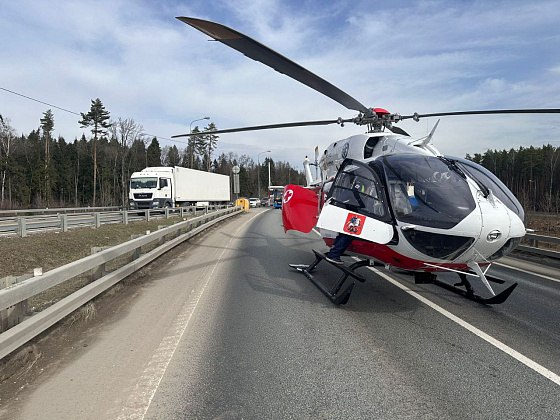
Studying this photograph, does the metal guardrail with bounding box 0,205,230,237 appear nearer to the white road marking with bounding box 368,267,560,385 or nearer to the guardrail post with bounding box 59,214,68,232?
the guardrail post with bounding box 59,214,68,232

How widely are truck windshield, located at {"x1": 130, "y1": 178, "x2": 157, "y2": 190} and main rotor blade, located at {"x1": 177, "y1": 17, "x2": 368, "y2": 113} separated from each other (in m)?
26.1

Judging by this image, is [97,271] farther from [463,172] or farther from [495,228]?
[495,228]

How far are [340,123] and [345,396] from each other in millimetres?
6839

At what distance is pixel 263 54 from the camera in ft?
18.3

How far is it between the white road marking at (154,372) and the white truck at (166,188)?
85.6 ft

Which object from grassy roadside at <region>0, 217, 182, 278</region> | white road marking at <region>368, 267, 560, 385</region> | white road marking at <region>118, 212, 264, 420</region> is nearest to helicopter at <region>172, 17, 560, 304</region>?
white road marking at <region>368, 267, 560, 385</region>

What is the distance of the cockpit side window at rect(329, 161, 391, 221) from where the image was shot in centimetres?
581

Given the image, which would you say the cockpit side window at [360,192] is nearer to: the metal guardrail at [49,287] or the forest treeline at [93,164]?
the metal guardrail at [49,287]

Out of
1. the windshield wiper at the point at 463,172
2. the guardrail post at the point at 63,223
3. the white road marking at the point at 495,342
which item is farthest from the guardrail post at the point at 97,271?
the guardrail post at the point at 63,223

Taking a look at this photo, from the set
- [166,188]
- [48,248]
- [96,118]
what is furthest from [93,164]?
[48,248]

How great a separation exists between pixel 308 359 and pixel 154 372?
150cm

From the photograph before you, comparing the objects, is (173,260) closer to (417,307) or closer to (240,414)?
(417,307)

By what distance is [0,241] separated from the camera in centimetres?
1312

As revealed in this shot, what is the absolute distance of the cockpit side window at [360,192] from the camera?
5.81 metres
